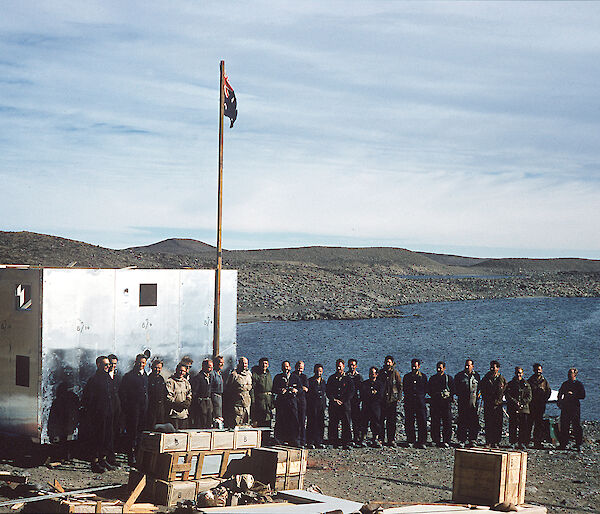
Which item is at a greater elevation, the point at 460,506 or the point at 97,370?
the point at 97,370

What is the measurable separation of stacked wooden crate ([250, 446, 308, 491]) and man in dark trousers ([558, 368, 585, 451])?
6487mm

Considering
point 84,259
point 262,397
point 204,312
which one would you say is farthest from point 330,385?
point 84,259

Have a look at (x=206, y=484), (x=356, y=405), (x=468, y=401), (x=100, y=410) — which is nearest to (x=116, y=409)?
(x=100, y=410)

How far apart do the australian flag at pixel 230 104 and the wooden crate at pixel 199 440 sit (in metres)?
9.20

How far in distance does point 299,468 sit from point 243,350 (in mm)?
52709

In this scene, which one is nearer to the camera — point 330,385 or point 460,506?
point 460,506

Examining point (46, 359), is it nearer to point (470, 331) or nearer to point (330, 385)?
point (330, 385)

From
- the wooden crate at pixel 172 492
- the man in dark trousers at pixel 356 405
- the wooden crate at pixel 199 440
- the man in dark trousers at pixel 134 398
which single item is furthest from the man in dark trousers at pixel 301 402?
the wooden crate at pixel 172 492

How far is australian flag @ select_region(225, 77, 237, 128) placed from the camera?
62.7ft

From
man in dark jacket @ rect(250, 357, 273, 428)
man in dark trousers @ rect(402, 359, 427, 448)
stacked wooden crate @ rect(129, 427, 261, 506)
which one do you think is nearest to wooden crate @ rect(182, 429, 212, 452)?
stacked wooden crate @ rect(129, 427, 261, 506)

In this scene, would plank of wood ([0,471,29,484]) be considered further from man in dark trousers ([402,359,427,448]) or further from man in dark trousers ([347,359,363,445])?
man in dark trousers ([402,359,427,448])

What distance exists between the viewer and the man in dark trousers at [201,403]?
48.3 feet

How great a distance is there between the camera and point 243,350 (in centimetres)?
6481

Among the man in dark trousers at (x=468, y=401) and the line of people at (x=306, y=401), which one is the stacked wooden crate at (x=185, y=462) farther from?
the man in dark trousers at (x=468, y=401)
